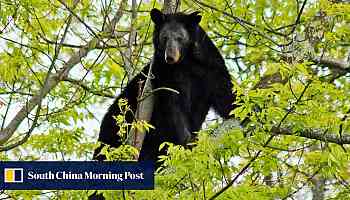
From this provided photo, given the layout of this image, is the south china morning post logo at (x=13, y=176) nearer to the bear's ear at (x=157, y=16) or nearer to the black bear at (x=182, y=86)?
the black bear at (x=182, y=86)

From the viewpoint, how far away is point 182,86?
29.9 feet

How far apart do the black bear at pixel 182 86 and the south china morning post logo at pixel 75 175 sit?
5.06 feet

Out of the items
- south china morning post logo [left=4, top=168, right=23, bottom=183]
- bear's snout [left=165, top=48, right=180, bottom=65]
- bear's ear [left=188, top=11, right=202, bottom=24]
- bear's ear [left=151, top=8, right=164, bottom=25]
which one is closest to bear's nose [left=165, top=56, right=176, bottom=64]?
bear's snout [left=165, top=48, right=180, bottom=65]

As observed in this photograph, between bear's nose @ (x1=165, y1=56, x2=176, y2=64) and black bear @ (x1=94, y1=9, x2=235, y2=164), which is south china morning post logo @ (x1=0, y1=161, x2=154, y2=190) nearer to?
black bear @ (x1=94, y1=9, x2=235, y2=164)

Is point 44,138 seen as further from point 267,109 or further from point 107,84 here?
point 267,109

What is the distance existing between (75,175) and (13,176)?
94cm

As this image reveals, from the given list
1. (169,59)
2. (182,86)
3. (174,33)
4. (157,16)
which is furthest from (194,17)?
(182,86)

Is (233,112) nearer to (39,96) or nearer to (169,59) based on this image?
(39,96)

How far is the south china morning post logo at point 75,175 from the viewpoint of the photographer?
5.84 metres

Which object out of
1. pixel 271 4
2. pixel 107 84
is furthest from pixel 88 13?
pixel 271 4

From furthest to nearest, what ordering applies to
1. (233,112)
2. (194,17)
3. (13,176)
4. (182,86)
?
(182,86) → (194,17) → (13,176) → (233,112)

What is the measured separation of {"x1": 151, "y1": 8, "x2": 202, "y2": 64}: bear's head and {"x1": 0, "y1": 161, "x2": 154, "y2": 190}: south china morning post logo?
78.2 inches

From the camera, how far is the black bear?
29.1ft

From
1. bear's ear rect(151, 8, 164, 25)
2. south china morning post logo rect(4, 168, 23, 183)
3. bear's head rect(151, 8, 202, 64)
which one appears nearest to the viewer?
south china morning post logo rect(4, 168, 23, 183)
